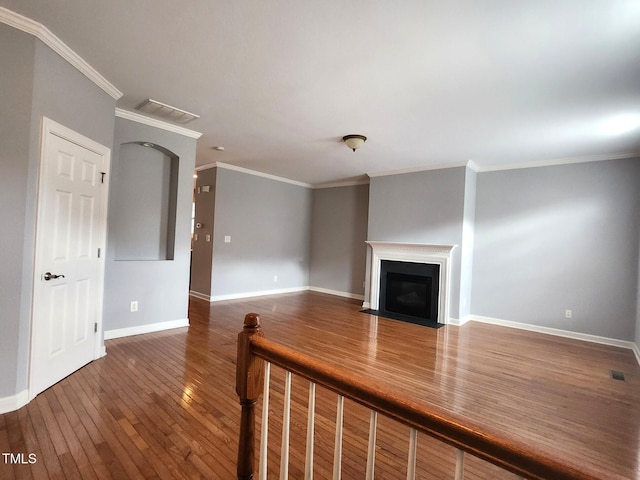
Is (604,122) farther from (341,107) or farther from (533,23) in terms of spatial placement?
(341,107)

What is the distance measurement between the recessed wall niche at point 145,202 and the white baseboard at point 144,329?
836 millimetres

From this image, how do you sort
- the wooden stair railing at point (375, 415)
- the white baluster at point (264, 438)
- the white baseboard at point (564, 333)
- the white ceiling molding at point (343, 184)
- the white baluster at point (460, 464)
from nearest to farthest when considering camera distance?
1. the wooden stair railing at point (375, 415)
2. the white baluster at point (460, 464)
3. the white baluster at point (264, 438)
4. the white baseboard at point (564, 333)
5. the white ceiling molding at point (343, 184)

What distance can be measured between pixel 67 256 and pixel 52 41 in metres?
1.61

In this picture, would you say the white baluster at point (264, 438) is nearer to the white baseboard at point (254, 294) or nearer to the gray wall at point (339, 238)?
the white baseboard at point (254, 294)

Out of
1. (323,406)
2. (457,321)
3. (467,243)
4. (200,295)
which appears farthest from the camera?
(200,295)

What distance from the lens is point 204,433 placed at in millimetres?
1989

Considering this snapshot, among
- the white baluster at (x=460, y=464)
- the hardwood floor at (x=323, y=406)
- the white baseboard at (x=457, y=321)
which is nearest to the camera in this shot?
the white baluster at (x=460, y=464)

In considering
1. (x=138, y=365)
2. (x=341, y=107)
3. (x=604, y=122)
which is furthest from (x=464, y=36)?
(x=138, y=365)

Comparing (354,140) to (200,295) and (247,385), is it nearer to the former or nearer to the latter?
(247,385)

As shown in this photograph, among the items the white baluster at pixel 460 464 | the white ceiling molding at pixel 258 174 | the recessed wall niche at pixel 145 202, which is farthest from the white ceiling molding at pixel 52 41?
the white baluster at pixel 460 464

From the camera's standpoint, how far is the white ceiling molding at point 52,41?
6.73 feet

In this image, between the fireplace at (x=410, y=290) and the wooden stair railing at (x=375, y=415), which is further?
the fireplace at (x=410, y=290)

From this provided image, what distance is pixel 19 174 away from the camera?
2156mm

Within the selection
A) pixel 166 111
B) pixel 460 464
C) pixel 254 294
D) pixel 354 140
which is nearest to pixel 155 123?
pixel 166 111
